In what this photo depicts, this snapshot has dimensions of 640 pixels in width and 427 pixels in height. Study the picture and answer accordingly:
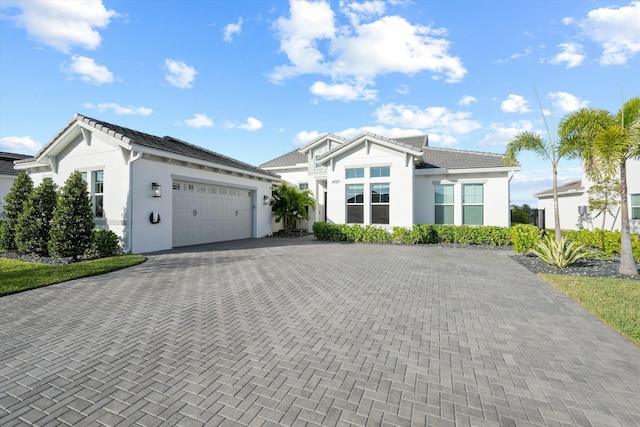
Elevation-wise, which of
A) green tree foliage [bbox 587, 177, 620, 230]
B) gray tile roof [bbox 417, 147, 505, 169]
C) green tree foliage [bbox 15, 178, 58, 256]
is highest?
gray tile roof [bbox 417, 147, 505, 169]

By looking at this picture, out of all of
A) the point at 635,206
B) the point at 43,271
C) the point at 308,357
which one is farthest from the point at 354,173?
the point at 635,206

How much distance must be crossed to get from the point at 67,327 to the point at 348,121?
62.8 ft

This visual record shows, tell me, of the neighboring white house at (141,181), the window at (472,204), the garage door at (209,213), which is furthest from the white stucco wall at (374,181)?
the neighboring white house at (141,181)

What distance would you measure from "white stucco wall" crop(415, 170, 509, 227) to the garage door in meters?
9.85

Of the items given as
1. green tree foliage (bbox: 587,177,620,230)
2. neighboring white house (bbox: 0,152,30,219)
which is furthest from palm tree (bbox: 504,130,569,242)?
neighboring white house (bbox: 0,152,30,219)

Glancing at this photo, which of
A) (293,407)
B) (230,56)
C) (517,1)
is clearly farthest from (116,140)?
(517,1)

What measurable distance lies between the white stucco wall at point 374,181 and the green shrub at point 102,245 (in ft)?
33.3

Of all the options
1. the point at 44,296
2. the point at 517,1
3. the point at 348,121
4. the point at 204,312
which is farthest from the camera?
the point at 348,121

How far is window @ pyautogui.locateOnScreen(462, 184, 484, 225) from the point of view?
15.4 m

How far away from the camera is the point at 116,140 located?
34.2 feet

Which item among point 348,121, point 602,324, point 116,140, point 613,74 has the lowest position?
point 602,324

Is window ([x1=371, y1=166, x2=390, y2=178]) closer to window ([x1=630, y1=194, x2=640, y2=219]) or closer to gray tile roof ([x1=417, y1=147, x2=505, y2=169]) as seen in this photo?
gray tile roof ([x1=417, y1=147, x2=505, y2=169])

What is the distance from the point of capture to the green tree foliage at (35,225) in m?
10.3

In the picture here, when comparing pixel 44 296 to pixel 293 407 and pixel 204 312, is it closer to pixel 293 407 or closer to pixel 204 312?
pixel 204 312
